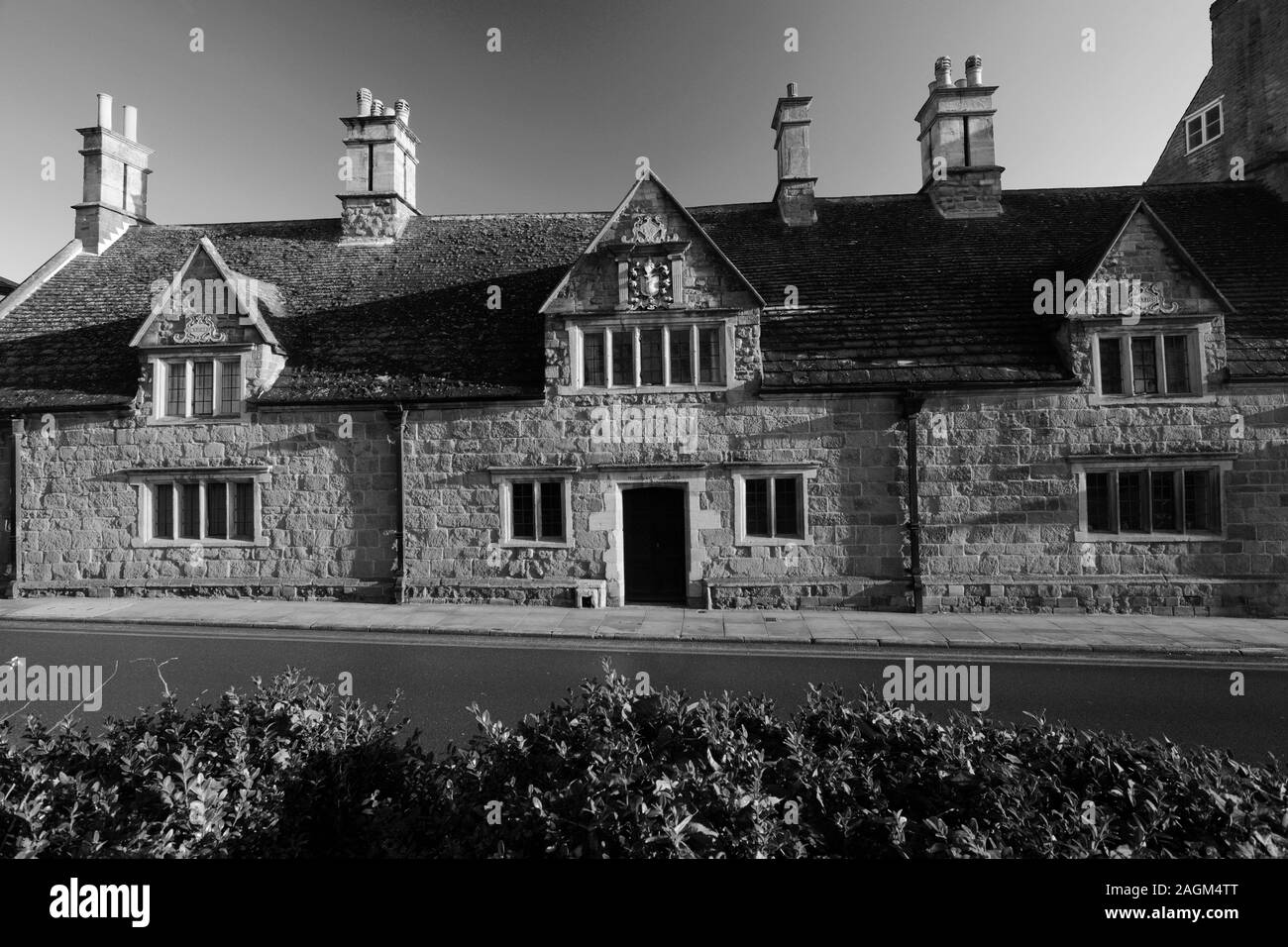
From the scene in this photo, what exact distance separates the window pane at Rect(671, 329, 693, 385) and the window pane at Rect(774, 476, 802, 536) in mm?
3347

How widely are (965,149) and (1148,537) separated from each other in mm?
12446

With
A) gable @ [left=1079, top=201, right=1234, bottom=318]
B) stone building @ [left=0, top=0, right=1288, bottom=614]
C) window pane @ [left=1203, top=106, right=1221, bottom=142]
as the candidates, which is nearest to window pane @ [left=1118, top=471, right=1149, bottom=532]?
stone building @ [left=0, top=0, right=1288, bottom=614]

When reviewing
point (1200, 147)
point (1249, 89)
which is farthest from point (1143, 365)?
point (1200, 147)

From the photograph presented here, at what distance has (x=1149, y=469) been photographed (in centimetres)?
1391

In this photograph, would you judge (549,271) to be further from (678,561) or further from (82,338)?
(82,338)

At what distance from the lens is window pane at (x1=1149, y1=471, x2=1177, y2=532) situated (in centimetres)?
1401

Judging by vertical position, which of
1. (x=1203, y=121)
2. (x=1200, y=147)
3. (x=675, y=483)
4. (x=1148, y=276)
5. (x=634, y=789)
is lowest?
(x=634, y=789)

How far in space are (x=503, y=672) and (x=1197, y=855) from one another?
8.45 metres

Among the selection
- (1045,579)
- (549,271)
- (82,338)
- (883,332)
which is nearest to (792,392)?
(883,332)

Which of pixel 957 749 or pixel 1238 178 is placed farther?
pixel 1238 178

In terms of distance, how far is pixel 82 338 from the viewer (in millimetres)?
16953

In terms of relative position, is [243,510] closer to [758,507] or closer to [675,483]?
[675,483]

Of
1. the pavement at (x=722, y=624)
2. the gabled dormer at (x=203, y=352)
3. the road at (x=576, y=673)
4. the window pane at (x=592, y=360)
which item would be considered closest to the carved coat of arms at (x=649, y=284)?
the window pane at (x=592, y=360)

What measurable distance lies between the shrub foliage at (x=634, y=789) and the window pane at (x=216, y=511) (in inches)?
549
